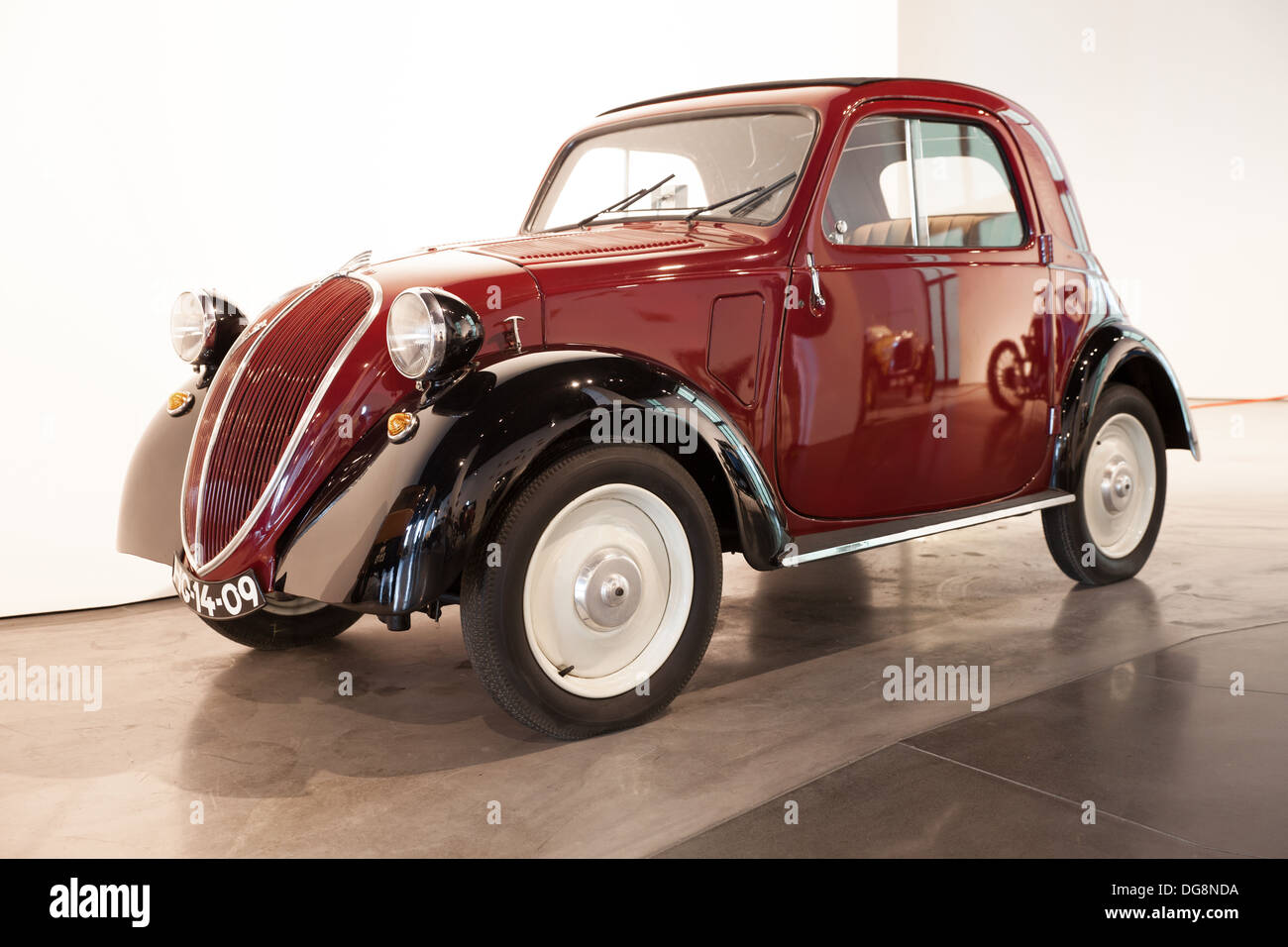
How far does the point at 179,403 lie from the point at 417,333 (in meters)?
1.04

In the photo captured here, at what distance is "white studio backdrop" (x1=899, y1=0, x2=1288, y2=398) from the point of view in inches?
411

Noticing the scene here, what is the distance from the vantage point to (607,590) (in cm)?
274

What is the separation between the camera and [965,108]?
12.3 ft

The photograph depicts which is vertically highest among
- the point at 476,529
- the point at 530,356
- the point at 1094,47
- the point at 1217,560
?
the point at 1094,47

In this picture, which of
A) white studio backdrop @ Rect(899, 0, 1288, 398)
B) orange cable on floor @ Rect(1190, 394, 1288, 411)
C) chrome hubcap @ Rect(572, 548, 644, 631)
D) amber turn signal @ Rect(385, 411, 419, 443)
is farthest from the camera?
orange cable on floor @ Rect(1190, 394, 1288, 411)

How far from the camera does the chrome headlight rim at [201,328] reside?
10.9 feet

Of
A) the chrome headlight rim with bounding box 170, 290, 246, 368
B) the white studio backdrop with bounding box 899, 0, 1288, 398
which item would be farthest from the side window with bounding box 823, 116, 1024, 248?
the white studio backdrop with bounding box 899, 0, 1288, 398

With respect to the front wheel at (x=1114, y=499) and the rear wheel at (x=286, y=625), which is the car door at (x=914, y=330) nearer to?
the front wheel at (x=1114, y=499)

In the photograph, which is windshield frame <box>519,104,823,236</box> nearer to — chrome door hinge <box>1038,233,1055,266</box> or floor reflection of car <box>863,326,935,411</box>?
floor reflection of car <box>863,326,935,411</box>
